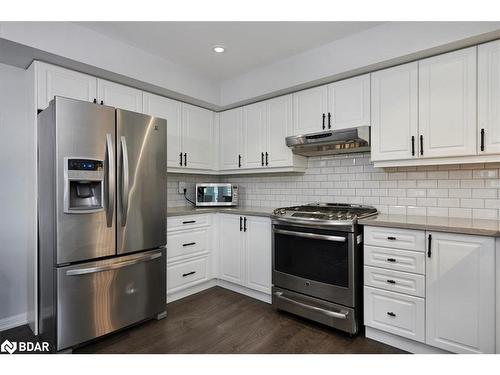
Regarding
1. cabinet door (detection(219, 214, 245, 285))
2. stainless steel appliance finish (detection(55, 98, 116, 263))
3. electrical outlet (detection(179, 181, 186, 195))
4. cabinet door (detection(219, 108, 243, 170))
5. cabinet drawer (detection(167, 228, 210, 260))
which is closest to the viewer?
stainless steel appliance finish (detection(55, 98, 116, 263))

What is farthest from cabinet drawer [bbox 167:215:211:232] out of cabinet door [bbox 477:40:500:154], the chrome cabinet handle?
cabinet door [bbox 477:40:500:154]

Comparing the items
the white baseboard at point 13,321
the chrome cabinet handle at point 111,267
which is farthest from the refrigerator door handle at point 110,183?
the white baseboard at point 13,321

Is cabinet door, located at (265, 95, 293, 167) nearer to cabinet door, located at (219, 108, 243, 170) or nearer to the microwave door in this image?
cabinet door, located at (219, 108, 243, 170)

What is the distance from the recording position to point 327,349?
2082 millimetres

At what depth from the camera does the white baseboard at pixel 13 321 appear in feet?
7.88

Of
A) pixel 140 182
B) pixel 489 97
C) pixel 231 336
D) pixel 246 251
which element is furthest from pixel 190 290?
pixel 489 97

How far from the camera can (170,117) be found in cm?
318

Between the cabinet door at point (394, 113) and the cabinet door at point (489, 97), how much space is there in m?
0.40

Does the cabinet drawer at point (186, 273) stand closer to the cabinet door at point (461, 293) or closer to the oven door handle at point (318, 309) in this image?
the oven door handle at point (318, 309)

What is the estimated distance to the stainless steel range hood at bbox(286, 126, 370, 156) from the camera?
248cm

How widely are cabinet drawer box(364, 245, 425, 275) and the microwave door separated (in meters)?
1.73

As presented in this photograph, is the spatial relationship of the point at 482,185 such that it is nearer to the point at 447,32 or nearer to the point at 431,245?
the point at 431,245

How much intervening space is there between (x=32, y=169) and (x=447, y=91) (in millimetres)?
3249

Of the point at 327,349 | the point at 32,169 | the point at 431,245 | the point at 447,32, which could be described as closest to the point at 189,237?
the point at 32,169
